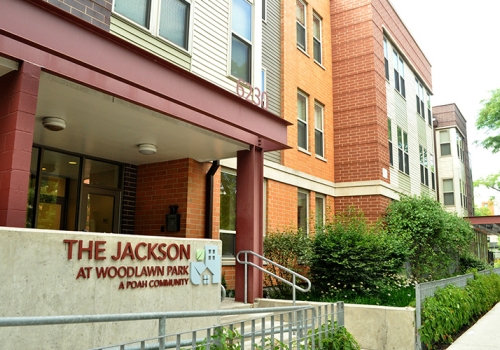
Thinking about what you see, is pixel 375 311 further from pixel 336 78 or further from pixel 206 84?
pixel 336 78

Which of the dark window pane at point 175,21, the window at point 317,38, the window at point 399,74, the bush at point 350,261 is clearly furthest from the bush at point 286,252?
the window at point 399,74

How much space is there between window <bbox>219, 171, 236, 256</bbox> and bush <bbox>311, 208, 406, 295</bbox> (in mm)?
1929

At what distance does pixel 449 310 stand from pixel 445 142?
909 inches

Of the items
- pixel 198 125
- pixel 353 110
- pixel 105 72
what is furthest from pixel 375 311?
pixel 353 110

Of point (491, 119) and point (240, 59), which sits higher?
point (491, 119)

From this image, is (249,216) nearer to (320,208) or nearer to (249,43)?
(249,43)

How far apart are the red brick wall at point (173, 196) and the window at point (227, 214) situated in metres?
0.62

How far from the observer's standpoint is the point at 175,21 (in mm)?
7727

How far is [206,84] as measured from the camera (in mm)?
7047

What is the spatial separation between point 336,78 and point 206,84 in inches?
405

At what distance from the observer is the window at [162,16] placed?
22.8 feet

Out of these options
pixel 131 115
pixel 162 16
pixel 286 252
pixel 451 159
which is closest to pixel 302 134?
pixel 286 252

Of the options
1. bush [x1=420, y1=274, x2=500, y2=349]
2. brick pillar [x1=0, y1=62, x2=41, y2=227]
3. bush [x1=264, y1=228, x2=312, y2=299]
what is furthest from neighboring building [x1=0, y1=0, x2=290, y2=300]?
bush [x1=420, y1=274, x2=500, y2=349]

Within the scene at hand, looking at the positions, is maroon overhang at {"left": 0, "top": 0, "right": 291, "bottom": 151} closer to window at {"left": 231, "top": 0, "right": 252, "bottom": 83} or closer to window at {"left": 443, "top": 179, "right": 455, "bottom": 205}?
window at {"left": 231, "top": 0, "right": 252, "bottom": 83}
